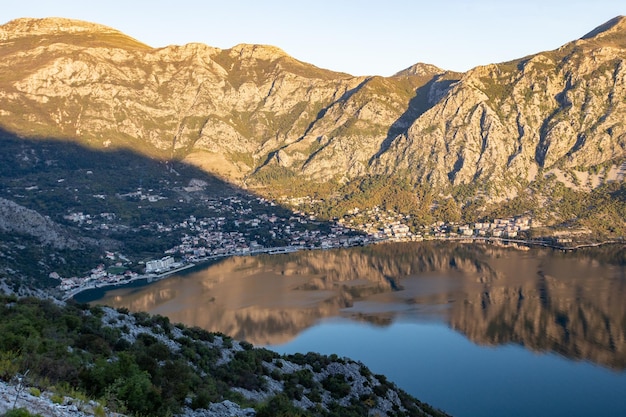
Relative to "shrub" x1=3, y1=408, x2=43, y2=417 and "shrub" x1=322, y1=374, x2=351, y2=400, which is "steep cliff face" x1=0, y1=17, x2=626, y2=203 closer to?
"shrub" x1=322, y1=374, x2=351, y2=400

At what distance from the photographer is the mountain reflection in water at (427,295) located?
5203cm

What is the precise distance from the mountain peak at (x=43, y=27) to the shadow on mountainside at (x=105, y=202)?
232 feet

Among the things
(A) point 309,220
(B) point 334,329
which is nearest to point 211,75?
(A) point 309,220

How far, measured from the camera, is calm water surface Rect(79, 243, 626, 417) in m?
40.2

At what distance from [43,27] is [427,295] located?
174299mm

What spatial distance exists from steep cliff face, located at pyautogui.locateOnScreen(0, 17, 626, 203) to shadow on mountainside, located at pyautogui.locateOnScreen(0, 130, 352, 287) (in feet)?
26.7

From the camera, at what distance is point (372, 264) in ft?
282

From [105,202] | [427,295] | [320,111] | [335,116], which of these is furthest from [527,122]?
[105,202]

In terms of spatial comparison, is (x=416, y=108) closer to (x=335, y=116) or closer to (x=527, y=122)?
(x=335, y=116)

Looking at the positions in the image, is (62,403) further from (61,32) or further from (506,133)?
(61,32)

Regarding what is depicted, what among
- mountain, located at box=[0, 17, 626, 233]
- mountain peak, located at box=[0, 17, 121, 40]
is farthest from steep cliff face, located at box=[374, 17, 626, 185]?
mountain peak, located at box=[0, 17, 121, 40]

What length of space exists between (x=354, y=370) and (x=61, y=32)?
628ft

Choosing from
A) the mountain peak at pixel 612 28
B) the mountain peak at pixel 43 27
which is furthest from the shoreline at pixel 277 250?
the mountain peak at pixel 43 27

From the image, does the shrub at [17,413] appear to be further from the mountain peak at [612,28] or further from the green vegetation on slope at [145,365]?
the mountain peak at [612,28]
